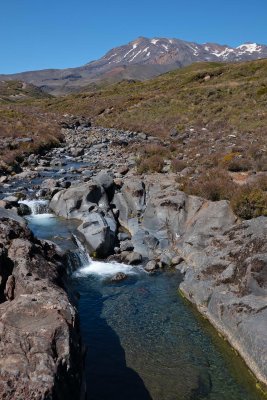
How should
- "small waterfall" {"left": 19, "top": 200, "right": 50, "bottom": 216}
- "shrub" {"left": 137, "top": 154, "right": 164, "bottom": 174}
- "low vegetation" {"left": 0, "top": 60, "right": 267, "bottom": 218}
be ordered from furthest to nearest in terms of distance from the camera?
1. "shrub" {"left": 137, "top": 154, "right": 164, "bottom": 174}
2. "small waterfall" {"left": 19, "top": 200, "right": 50, "bottom": 216}
3. "low vegetation" {"left": 0, "top": 60, "right": 267, "bottom": 218}

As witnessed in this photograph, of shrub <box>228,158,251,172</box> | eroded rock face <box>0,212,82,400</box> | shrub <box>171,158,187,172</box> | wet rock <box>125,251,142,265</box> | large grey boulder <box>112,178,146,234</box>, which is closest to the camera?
eroded rock face <box>0,212,82,400</box>

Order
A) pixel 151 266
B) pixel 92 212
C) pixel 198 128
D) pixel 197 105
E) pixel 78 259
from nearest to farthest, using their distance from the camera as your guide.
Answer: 1. pixel 151 266
2. pixel 78 259
3. pixel 92 212
4. pixel 198 128
5. pixel 197 105

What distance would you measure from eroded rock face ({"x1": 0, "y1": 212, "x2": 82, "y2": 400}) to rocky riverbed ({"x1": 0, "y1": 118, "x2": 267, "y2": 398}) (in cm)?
7

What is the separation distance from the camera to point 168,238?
2558 cm

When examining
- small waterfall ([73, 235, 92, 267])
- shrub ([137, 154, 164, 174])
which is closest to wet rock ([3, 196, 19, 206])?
small waterfall ([73, 235, 92, 267])

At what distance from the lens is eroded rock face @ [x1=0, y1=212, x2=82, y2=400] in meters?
8.42

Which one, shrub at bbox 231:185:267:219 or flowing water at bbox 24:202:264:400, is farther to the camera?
shrub at bbox 231:185:267:219

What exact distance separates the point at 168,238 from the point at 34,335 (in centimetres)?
1648

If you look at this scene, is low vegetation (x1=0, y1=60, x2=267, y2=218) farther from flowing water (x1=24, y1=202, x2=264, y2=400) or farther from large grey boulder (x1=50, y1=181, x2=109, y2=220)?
flowing water (x1=24, y1=202, x2=264, y2=400)

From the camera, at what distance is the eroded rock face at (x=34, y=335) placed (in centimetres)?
842

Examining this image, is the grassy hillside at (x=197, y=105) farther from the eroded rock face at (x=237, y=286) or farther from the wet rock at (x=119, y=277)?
the wet rock at (x=119, y=277)

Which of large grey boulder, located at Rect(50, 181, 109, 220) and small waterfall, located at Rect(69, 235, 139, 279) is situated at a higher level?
large grey boulder, located at Rect(50, 181, 109, 220)

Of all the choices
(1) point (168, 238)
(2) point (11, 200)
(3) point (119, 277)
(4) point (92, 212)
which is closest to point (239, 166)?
(1) point (168, 238)

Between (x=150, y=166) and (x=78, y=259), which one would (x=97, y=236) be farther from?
(x=150, y=166)
